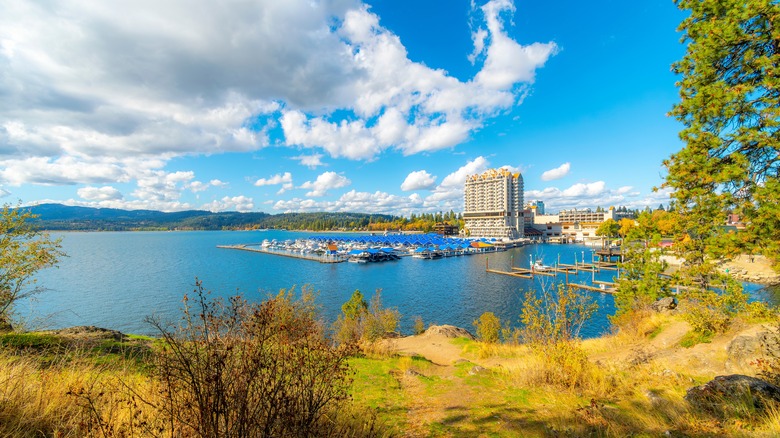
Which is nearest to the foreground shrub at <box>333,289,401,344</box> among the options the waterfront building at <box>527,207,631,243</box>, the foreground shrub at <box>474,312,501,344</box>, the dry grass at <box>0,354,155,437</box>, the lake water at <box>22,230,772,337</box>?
the lake water at <box>22,230,772,337</box>

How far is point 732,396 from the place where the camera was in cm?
440

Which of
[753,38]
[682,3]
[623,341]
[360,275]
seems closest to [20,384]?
[753,38]

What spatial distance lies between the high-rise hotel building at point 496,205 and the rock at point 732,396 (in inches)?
4707

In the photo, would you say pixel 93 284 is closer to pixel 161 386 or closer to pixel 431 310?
pixel 431 310

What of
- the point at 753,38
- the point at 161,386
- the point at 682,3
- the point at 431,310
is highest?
the point at 682,3

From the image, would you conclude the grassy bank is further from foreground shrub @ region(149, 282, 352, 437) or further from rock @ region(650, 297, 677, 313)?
rock @ region(650, 297, 677, 313)

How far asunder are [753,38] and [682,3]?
5.81ft

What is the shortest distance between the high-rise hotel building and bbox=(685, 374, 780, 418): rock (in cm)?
11956

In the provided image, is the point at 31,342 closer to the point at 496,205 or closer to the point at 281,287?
the point at 281,287

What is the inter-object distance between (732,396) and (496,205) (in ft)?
426

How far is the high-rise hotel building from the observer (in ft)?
402

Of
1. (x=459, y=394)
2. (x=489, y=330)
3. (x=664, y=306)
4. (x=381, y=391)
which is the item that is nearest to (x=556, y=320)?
(x=459, y=394)

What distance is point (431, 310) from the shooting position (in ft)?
105

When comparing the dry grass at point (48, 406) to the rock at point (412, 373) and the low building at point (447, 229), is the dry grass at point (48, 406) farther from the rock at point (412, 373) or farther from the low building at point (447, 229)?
the low building at point (447, 229)
